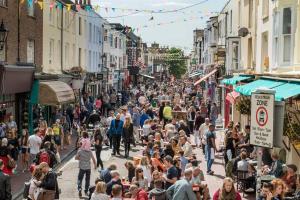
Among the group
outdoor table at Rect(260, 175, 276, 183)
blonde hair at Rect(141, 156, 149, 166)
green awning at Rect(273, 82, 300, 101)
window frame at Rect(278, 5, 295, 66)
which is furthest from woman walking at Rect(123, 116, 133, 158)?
outdoor table at Rect(260, 175, 276, 183)

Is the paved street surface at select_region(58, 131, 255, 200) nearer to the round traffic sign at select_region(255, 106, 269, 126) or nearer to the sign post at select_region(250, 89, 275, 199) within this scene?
the sign post at select_region(250, 89, 275, 199)

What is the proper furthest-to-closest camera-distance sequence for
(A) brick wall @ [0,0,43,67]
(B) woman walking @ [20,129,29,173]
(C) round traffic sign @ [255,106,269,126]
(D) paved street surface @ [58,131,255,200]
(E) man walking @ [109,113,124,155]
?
1. (A) brick wall @ [0,0,43,67]
2. (E) man walking @ [109,113,124,155]
3. (B) woman walking @ [20,129,29,173]
4. (D) paved street surface @ [58,131,255,200]
5. (C) round traffic sign @ [255,106,269,126]

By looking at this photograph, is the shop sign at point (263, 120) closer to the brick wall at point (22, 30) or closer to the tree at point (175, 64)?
the brick wall at point (22, 30)

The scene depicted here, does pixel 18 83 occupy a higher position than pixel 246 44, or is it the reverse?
pixel 246 44

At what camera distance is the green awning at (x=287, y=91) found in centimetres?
1323

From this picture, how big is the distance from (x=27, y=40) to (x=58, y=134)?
22.1 feet

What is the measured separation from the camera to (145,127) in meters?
25.1

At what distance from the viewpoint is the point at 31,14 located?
1122 inches

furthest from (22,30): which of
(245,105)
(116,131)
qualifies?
(245,105)

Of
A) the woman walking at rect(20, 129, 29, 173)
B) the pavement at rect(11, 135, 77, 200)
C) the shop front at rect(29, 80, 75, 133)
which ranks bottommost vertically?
the pavement at rect(11, 135, 77, 200)

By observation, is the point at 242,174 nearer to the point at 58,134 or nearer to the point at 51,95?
the point at 58,134

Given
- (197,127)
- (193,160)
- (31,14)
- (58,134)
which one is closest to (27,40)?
(31,14)

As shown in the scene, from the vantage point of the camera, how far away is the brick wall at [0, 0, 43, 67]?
970 inches

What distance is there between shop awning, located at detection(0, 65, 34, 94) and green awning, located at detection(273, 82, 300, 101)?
11822 mm
